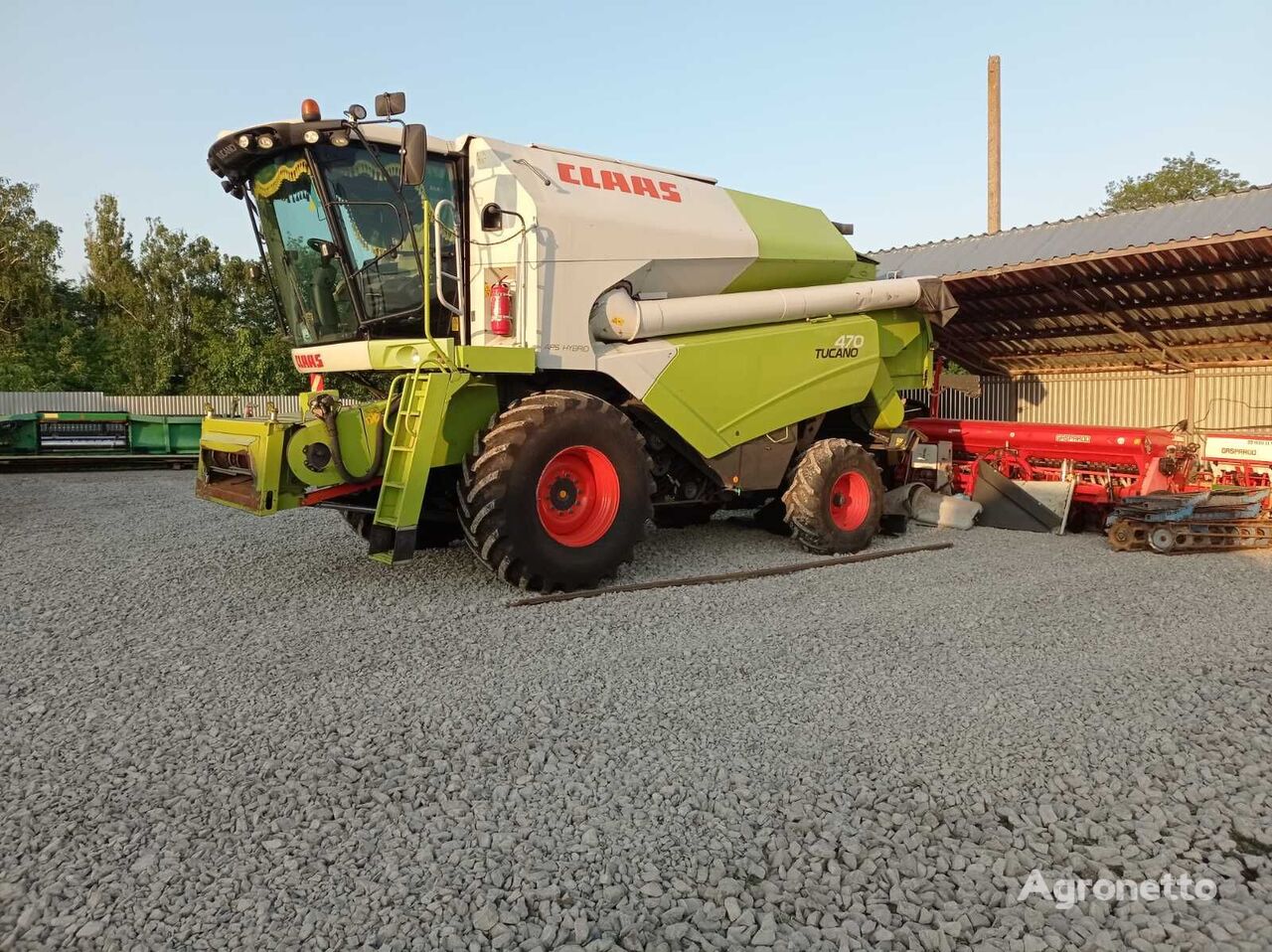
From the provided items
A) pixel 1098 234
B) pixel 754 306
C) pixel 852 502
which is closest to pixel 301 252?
pixel 754 306

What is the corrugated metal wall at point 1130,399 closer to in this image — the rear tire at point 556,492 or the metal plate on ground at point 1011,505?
the metal plate on ground at point 1011,505

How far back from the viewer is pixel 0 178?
30828 mm

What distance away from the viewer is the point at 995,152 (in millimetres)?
17734

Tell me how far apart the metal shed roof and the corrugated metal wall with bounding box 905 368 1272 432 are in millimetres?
254

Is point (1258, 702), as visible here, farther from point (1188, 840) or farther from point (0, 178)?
point (0, 178)

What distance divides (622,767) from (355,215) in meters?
4.06

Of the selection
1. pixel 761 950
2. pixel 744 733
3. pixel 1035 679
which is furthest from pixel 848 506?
pixel 761 950

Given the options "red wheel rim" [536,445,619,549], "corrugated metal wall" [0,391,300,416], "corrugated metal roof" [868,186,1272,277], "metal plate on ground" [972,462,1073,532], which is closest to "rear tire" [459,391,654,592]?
"red wheel rim" [536,445,619,549]

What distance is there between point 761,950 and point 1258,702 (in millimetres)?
2742

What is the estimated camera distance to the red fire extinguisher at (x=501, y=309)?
549 cm

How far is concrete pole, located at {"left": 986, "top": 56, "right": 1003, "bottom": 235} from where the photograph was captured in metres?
17.6

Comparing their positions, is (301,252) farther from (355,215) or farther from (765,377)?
(765,377)

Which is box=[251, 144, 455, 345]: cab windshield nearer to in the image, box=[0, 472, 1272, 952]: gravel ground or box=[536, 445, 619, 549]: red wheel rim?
box=[536, 445, 619, 549]: red wheel rim

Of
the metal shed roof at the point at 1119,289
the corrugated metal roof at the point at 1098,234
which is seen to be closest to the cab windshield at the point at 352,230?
the metal shed roof at the point at 1119,289
